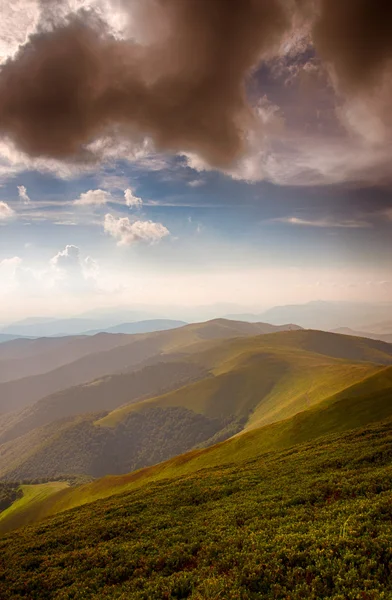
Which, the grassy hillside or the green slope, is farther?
the green slope

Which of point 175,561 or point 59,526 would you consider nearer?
point 175,561

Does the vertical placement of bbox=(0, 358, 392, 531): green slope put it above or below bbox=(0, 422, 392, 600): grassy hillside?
below

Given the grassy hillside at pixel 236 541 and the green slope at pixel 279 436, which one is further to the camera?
the green slope at pixel 279 436

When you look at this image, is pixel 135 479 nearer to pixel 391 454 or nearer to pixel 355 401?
pixel 355 401

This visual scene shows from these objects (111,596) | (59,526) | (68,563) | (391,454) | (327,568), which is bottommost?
(59,526)

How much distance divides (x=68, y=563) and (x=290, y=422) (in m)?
60.5

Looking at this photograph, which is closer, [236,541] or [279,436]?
[236,541]

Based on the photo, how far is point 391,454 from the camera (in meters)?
36.7

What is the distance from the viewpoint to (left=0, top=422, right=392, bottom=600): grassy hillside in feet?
61.1

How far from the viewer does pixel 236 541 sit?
80.8 feet

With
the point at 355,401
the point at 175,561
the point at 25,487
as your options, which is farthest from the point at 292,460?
the point at 25,487

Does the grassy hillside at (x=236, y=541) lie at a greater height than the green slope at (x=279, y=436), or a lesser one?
greater

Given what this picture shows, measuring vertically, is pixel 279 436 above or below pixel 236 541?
below

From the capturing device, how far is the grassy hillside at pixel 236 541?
18.6 metres
